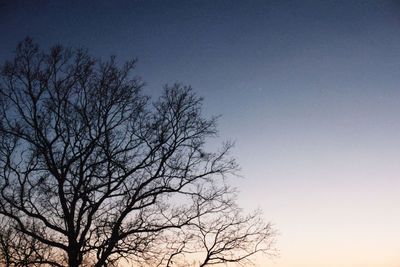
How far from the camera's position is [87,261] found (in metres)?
10.4

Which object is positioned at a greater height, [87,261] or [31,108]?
[31,108]

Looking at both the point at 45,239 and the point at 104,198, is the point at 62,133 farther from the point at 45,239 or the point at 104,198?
the point at 45,239

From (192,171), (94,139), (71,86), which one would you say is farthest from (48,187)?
(192,171)

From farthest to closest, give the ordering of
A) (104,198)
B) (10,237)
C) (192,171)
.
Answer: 1. (192,171)
2. (104,198)
3. (10,237)

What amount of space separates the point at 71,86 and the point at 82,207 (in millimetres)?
4310

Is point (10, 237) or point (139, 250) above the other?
point (10, 237)

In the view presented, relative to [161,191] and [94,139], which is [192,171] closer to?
[161,191]

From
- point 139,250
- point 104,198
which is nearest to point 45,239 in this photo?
point 104,198

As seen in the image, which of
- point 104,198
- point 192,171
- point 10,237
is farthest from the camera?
point 192,171

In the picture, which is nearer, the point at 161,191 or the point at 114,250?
the point at 114,250

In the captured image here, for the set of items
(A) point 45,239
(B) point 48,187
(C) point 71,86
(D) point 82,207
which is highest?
(C) point 71,86

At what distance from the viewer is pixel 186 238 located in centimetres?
1129

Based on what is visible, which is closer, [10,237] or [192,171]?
[10,237]

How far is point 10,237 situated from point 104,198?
307 centimetres
